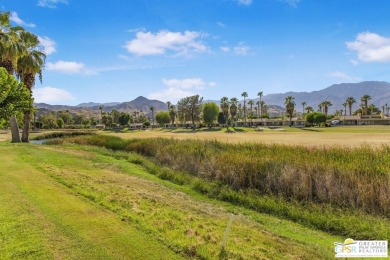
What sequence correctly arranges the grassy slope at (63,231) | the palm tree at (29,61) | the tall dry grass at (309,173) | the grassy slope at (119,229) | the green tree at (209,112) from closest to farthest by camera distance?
the grassy slope at (63,231) → the grassy slope at (119,229) → the tall dry grass at (309,173) → the palm tree at (29,61) → the green tree at (209,112)

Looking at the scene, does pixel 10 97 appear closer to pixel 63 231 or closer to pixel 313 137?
pixel 63 231

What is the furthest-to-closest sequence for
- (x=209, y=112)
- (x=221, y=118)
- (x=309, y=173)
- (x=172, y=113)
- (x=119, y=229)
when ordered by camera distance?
(x=172, y=113) < (x=221, y=118) < (x=209, y=112) < (x=309, y=173) < (x=119, y=229)

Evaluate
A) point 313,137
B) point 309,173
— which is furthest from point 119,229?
point 313,137

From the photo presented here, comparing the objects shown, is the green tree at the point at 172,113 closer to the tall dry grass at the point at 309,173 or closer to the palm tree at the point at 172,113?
the palm tree at the point at 172,113

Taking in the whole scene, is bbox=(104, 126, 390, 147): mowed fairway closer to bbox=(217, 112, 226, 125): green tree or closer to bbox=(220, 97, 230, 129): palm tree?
bbox=(220, 97, 230, 129): palm tree

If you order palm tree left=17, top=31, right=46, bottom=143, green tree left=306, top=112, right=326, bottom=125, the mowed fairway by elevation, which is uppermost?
palm tree left=17, top=31, right=46, bottom=143

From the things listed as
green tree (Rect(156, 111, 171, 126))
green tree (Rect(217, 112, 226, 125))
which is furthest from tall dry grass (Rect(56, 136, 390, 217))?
green tree (Rect(156, 111, 171, 126))

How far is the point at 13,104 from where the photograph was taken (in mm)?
10016

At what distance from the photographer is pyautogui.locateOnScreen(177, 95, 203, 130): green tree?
445ft

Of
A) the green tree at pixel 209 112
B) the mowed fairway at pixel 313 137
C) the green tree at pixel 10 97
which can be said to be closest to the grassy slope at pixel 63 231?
the green tree at pixel 10 97

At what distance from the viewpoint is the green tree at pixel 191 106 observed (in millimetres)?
135625

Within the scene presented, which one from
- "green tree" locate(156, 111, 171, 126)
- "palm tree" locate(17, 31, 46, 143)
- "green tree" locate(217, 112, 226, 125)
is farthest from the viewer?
"green tree" locate(156, 111, 171, 126)

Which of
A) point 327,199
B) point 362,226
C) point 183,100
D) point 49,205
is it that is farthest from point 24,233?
point 183,100

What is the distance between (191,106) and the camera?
13625 centimetres
